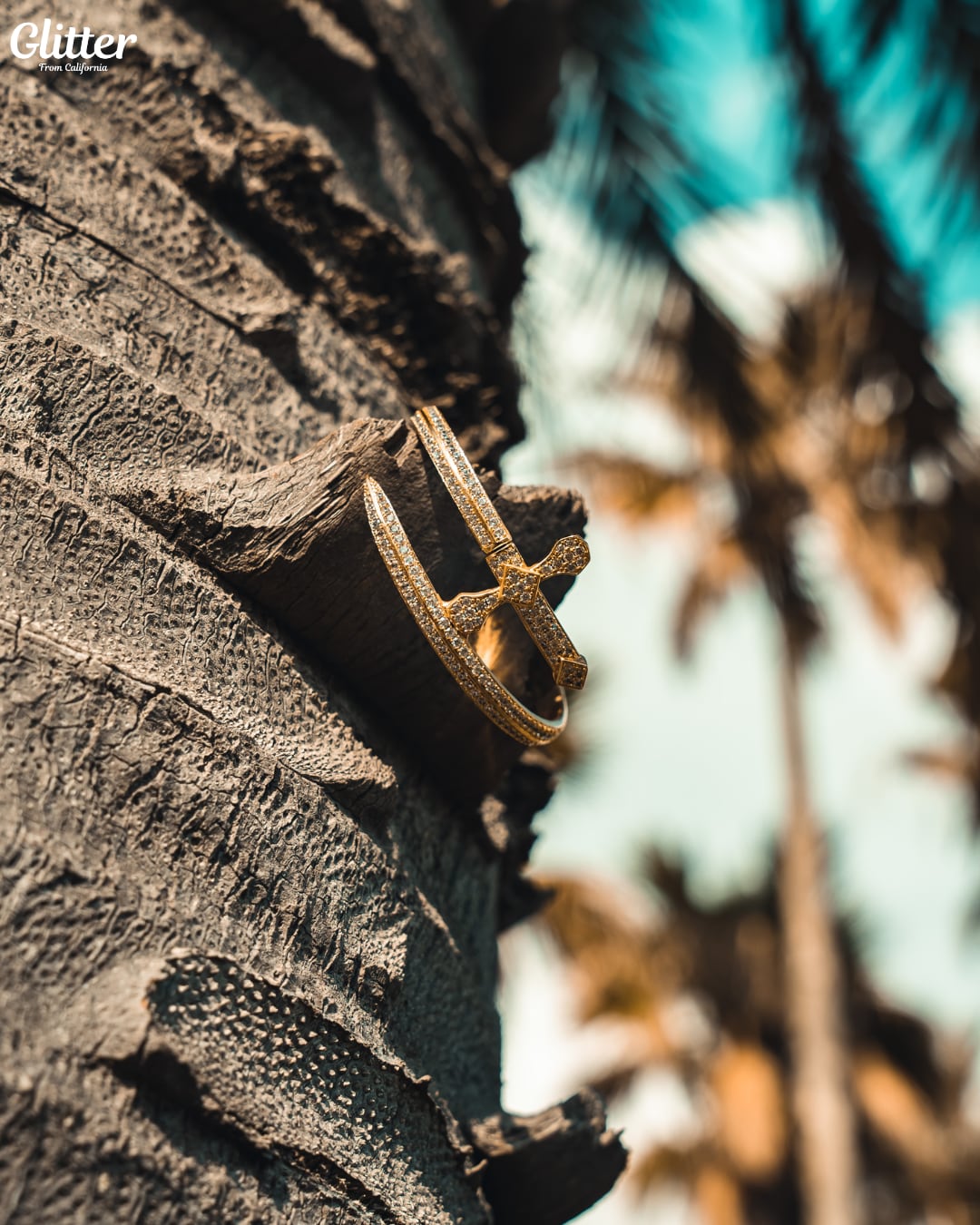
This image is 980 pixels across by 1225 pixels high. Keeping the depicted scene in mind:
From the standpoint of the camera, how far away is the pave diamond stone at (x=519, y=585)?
2.95ft

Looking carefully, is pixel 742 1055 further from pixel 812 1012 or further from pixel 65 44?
pixel 65 44

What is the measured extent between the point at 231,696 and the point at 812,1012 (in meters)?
6.71

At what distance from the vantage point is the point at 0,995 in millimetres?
579

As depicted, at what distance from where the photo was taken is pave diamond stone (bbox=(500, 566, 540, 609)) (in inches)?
35.4

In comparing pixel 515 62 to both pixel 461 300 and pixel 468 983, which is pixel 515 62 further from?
pixel 468 983

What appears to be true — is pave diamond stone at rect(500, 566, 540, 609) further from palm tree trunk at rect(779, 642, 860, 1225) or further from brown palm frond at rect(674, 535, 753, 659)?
brown palm frond at rect(674, 535, 753, 659)

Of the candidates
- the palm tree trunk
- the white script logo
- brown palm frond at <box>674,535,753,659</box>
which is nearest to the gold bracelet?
the white script logo

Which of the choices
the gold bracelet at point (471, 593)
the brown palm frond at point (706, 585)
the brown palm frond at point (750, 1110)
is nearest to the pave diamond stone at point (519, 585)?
the gold bracelet at point (471, 593)

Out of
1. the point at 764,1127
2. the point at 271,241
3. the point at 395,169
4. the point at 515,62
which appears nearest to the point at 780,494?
the point at 515,62

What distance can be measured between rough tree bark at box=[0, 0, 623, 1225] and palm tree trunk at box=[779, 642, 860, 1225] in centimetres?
594

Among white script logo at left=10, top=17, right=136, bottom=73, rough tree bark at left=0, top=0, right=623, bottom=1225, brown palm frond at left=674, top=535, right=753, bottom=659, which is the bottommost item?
rough tree bark at left=0, top=0, right=623, bottom=1225

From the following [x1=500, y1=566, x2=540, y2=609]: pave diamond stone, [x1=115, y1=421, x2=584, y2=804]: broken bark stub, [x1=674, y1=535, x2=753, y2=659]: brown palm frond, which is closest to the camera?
[x1=115, y1=421, x2=584, y2=804]: broken bark stub

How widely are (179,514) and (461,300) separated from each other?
47cm

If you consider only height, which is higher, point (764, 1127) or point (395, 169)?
point (764, 1127)
